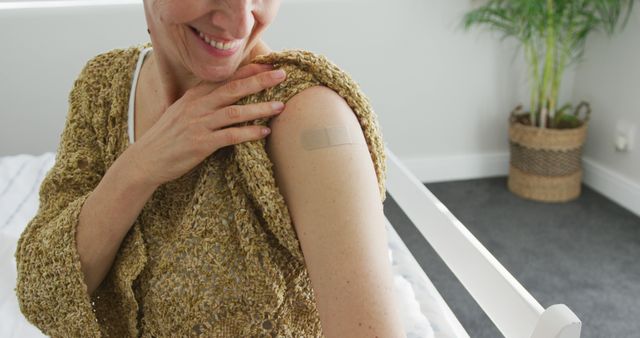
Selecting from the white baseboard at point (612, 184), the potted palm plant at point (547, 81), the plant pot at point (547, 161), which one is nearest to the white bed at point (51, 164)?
the potted palm plant at point (547, 81)

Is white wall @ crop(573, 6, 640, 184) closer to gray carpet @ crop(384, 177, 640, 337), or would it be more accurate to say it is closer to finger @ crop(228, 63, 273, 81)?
gray carpet @ crop(384, 177, 640, 337)

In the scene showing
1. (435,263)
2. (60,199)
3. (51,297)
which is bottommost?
(435,263)

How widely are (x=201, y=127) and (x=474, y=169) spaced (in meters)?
2.91

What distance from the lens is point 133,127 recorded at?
0.93 metres

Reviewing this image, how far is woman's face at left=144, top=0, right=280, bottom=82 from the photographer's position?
692 millimetres

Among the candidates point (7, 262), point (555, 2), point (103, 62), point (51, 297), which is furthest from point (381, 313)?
point (555, 2)

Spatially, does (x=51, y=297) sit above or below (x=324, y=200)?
below

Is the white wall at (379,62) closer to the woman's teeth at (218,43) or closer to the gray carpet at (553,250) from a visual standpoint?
the gray carpet at (553,250)

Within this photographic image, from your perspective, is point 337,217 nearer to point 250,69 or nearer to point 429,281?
point 250,69

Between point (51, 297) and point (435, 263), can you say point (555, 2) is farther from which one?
point (51, 297)

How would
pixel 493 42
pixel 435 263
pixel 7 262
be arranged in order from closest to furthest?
pixel 7 262 → pixel 435 263 → pixel 493 42

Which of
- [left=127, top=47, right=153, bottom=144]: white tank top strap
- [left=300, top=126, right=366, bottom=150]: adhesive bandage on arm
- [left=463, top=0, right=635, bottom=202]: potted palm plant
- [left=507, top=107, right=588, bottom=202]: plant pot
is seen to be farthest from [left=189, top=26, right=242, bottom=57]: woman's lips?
[left=507, top=107, right=588, bottom=202]: plant pot

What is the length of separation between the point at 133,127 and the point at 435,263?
75.9 inches

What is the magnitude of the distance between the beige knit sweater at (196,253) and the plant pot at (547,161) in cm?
247
